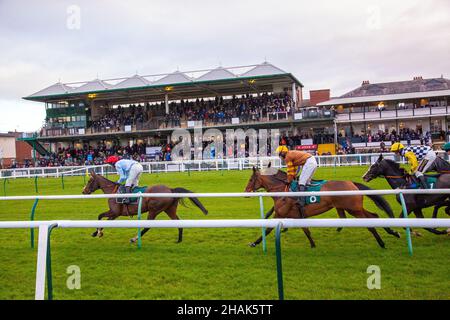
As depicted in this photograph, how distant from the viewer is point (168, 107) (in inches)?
1431

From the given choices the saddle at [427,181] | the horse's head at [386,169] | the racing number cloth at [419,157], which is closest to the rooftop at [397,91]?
the racing number cloth at [419,157]

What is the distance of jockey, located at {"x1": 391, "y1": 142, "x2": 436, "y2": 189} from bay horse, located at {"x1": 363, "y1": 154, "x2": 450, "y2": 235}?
21 cm

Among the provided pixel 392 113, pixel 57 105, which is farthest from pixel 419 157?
pixel 57 105

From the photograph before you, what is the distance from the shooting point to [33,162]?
116 feet

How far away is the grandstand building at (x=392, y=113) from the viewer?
3016 cm

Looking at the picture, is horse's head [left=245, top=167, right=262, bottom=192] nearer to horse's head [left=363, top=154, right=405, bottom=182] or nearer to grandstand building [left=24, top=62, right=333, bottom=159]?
horse's head [left=363, top=154, right=405, bottom=182]

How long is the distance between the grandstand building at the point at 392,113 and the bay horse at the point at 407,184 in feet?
70.1

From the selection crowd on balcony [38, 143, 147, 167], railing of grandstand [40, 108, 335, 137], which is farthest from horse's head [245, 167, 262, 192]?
crowd on balcony [38, 143, 147, 167]

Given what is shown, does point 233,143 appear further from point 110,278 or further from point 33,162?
point 110,278

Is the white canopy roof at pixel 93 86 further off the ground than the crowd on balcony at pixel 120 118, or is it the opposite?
the white canopy roof at pixel 93 86

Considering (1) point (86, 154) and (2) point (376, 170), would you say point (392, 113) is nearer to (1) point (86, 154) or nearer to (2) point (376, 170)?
(1) point (86, 154)

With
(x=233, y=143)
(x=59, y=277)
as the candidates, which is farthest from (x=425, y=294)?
(x=233, y=143)

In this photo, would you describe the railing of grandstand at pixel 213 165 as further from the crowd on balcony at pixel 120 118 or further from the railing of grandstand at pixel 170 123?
the crowd on balcony at pixel 120 118
